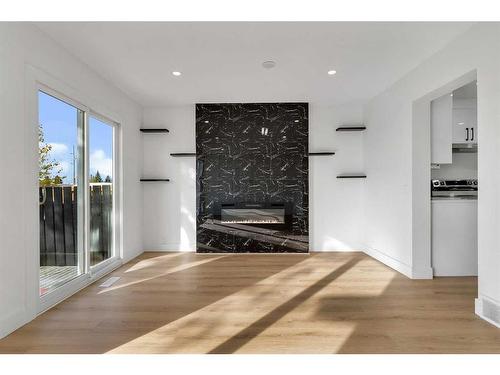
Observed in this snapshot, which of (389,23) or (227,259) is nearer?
(389,23)

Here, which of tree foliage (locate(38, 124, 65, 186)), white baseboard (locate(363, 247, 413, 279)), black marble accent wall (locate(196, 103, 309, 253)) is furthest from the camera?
black marble accent wall (locate(196, 103, 309, 253))

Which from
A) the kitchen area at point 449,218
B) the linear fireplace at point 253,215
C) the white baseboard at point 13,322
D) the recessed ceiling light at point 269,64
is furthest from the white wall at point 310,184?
the white baseboard at point 13,322

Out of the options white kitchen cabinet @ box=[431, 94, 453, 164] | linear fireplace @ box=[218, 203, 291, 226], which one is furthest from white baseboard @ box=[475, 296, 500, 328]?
linear fireplace @ box=[218, 203, 291, 226]

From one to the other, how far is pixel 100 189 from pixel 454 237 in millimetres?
4521

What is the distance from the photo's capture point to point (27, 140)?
232 centimetres

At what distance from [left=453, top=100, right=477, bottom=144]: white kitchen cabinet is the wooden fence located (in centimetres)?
502

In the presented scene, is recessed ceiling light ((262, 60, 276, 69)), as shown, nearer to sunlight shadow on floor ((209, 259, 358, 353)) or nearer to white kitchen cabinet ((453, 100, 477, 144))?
sunlight shadow on floor ((209, 259, 358, 353))

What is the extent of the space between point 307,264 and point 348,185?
1.68 metres

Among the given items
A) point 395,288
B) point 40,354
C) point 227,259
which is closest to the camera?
point 40,354

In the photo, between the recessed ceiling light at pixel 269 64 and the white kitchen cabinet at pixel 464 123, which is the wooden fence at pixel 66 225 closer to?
the recessed ceiling light at pixel 269 64

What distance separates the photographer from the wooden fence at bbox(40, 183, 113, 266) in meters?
2.68

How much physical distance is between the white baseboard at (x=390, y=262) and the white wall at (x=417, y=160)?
0.01m

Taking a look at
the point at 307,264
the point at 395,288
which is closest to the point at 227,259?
the point at 307,264

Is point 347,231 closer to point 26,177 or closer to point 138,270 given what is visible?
point 138,270
